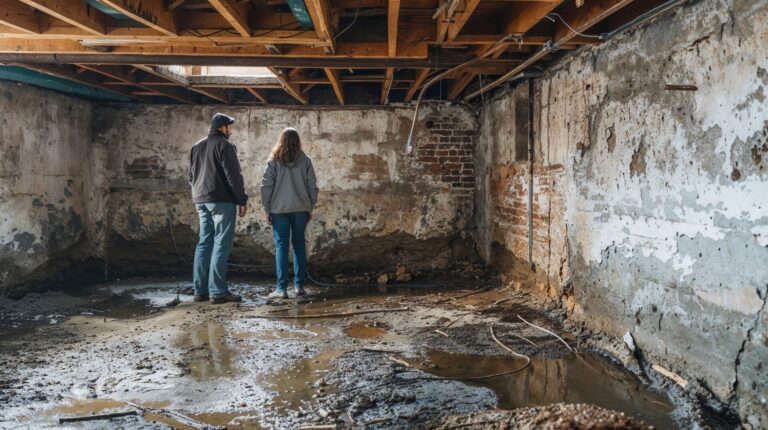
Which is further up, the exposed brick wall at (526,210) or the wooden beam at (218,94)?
the wooden beam at (218,94)

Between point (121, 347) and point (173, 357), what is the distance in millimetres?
457

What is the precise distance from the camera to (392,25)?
10.4 feet

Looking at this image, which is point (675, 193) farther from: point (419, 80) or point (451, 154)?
point (451, 154)

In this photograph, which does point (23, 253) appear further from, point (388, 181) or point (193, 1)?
point (388, 181)

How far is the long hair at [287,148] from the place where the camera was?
4.85 metres

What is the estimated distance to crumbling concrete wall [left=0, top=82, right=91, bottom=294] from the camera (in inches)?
186

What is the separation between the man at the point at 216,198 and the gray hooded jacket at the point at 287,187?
301 mm

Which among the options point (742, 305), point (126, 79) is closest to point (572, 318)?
point (742, 305)

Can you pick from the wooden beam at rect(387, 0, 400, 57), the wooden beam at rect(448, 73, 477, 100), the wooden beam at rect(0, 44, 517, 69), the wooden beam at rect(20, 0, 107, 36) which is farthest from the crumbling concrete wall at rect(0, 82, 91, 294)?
the wooden beam at rect(448, 73, 477, 100)

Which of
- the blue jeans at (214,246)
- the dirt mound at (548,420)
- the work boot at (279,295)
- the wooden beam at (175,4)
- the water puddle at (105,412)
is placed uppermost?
the wooden beam at (175,4)

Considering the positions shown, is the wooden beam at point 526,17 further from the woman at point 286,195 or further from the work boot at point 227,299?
the work boot at point 227,299

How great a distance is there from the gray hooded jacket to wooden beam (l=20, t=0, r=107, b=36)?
1.93 metres

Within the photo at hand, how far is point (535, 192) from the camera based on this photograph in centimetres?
462

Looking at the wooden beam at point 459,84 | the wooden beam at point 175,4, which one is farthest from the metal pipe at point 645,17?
the wooden beam at point 175,4
